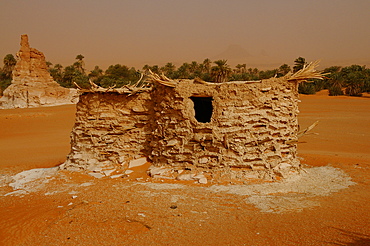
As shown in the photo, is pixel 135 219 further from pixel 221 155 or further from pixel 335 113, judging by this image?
pixel 335 113

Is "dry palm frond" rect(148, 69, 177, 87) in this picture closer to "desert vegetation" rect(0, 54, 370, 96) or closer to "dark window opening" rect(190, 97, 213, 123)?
"dark window opening" rect(190, 97, 213, 123)

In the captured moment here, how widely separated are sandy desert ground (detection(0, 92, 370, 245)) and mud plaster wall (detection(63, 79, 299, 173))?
0.64 meters

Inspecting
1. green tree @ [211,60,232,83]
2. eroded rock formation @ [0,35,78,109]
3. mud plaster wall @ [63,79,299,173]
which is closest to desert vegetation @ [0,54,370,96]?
green tree @ [211,60,232,83]

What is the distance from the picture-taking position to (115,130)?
792 centimetres

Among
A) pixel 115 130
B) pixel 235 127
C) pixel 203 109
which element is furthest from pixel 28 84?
pixel 235 127

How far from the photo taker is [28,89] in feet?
95.8

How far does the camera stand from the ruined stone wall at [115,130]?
792 cm

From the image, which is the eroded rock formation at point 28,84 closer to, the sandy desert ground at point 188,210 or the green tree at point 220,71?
the green tree at point 220,71

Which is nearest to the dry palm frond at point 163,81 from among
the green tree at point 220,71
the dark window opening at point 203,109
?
the dark window opening at point 203,109

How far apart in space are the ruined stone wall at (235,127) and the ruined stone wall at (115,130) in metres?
1.06

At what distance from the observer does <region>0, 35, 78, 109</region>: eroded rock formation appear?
2888 cm

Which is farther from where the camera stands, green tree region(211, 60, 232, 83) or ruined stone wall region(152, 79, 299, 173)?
green tree region(211, 60, 232, 83)

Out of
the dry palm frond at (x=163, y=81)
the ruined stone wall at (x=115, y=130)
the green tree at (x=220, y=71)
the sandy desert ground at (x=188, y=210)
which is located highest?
the green tree at (x=220, y=71)

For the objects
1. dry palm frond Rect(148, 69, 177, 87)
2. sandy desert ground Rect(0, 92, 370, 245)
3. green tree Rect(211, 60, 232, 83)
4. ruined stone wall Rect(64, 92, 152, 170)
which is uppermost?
green tree Rect(211, 60, 232, 83)
